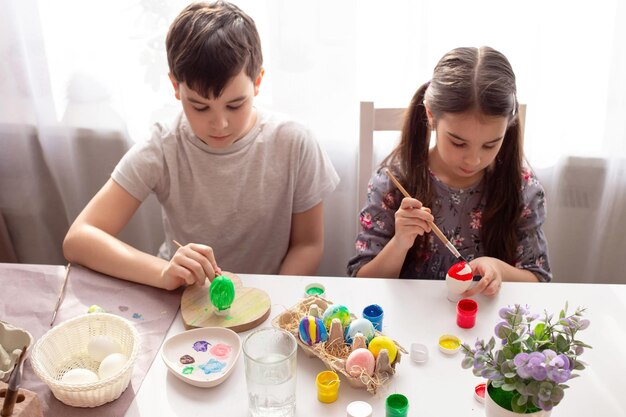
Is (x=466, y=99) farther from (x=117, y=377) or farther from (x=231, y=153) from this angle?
(x=117, y=377)

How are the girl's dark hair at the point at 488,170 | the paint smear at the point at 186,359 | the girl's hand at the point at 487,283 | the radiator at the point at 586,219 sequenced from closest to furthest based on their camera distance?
the paint smear at the point at 186,359 < the girl's hand at the point at 487,283 < the girl's dark hair at the point at 488,170 < the radiator at the point at 586,219

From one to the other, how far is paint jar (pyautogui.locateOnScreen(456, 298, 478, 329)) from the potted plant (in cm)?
22

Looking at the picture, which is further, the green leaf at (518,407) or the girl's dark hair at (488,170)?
the girl's dark hair at (488,170)

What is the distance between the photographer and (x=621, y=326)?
95 centimetres

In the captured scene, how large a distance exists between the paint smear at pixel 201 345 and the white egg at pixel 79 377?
148 mm

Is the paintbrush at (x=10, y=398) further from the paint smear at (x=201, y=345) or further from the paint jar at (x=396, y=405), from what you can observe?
the paint jar at (x=396, y=405)

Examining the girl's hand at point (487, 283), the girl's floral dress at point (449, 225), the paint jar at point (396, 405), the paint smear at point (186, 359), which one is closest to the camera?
the paint jar at point (396, 405)

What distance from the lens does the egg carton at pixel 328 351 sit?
2.73 ft

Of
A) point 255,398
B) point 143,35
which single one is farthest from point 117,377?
point 143,35

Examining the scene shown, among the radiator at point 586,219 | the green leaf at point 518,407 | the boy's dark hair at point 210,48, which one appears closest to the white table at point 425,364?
the green leaf at point 518,407

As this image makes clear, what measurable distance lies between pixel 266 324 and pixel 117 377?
0.83ft

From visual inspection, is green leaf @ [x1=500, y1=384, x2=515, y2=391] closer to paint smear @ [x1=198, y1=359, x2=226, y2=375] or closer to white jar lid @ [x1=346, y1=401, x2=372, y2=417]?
white jar lid @ [x1=346, y1=401, x2=372, y2=417]

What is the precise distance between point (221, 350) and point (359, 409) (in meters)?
0.23

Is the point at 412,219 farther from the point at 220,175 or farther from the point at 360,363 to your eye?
the point at 220,175
